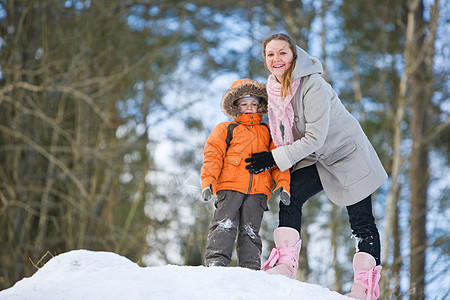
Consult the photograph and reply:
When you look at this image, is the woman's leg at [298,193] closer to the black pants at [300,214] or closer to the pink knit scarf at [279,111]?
the black pants at [300,214]

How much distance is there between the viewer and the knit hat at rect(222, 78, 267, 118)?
11.3 ft

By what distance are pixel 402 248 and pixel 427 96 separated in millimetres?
2607

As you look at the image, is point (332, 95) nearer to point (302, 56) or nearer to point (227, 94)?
point (302, 56)

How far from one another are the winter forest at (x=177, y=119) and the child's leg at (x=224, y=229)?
456 centimetres

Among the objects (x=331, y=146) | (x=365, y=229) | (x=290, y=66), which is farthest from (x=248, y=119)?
(x=365, y=229)

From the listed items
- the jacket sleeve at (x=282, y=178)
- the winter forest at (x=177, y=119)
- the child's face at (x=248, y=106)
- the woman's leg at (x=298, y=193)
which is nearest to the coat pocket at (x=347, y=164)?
the woman's leg at (x=298, y=193)

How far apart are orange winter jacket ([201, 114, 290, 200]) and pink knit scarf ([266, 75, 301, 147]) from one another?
13 cm

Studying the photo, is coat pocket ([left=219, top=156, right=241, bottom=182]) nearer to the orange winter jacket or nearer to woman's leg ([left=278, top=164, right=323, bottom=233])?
the orange winter jacket

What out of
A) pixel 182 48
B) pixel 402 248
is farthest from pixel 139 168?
pixel 402 248

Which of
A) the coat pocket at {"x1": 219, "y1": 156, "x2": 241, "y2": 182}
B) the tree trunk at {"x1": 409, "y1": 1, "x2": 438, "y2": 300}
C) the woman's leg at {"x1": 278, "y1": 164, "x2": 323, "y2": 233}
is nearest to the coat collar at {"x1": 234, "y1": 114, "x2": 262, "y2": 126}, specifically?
the coat pocket at {"x1": 219, "y1": 156, "x2": 241, "y2": 182}

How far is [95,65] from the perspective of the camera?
9328 mm

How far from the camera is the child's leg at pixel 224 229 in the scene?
128 inches

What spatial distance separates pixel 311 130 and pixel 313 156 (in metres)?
0.21

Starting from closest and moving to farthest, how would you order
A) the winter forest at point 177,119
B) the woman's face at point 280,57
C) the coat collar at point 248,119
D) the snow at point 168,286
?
the snow at point 168,286
the woman's face at point 280,57
the coat collar at point 248,119
the winter forest at point 177,119
